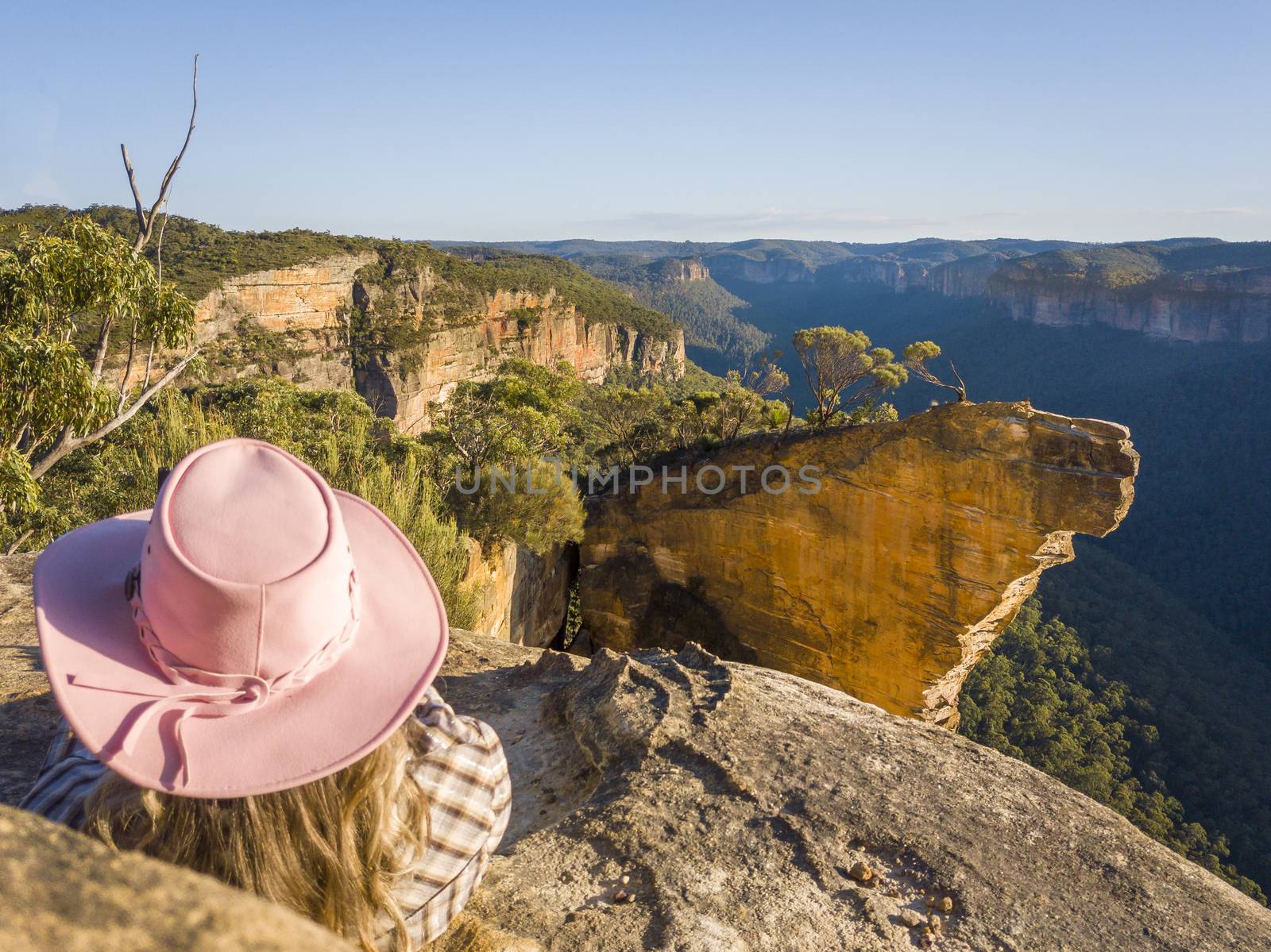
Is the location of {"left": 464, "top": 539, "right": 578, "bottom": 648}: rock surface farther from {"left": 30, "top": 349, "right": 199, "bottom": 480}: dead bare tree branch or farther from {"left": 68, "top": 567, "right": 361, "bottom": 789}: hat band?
{"left": 68, "top": 567, "right": 361, "bottom": 789}: hat band

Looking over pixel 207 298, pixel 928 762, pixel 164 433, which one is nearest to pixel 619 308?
pixel 207 298

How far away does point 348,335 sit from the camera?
155ft

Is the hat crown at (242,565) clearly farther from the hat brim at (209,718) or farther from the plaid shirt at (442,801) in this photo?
the plaid shirt at (442,801)

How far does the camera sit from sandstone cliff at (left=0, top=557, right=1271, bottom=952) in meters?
2.84

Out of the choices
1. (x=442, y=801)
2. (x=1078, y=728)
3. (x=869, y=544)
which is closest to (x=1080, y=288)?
(x=1078, y=728)

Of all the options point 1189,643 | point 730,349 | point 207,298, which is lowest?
point 1189,643

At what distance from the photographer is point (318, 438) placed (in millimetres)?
12344

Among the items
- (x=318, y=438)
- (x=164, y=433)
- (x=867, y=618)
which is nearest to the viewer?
(x=164, y=433)

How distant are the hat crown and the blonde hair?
239 mm

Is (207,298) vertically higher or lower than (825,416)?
higher

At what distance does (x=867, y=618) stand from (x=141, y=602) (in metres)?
13.4

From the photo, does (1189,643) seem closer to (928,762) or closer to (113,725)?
(928,762)

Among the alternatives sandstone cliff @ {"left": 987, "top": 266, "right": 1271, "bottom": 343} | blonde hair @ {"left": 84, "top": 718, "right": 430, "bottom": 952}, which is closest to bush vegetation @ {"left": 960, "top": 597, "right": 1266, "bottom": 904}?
blonde hair @ {"left": 84, "top": 718, "right": 430, "bottom": 952}

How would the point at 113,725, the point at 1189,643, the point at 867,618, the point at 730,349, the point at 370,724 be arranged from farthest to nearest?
1. the point at 730,349
2. the point at 1189,643
3. the point at 867,618
4. the point at 370,724
5. the point at 113,725
